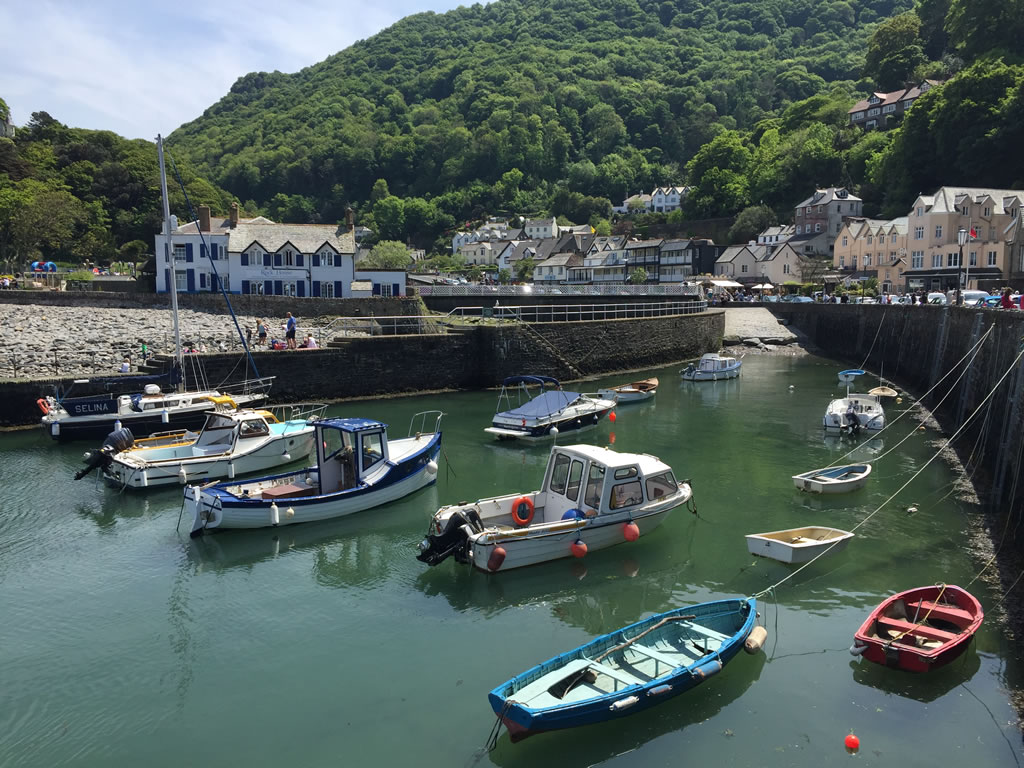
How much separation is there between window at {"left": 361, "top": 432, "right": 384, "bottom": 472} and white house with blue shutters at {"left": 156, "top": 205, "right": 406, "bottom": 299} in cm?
3335

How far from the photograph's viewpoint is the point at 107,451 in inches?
872

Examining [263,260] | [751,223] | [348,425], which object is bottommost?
[348,425]

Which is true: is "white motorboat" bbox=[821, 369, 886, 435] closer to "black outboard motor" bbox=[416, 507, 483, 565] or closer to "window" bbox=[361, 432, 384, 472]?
"window" bbox=[361, 432, 384, 472]

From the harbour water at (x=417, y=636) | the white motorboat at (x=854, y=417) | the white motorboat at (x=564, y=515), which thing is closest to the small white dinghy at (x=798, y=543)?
the harbour water at (x=417, y=636)

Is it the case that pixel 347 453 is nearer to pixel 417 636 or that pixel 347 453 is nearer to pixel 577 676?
pixel 417 636

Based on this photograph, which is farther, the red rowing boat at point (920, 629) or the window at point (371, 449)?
the window at point (371, 449)

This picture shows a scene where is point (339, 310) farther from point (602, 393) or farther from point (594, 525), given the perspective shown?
point (594, 525)

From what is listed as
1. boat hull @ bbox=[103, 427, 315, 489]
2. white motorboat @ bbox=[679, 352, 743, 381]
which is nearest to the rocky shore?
boat hull @ bbox=[103, 427, 315, 489]

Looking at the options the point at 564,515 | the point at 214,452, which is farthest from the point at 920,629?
the point at 214,452

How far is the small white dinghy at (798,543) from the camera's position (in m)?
15.5

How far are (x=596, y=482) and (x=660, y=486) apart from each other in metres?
1.83

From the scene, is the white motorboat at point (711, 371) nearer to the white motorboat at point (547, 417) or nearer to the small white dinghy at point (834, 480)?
the white motorboat at point (547, 417)

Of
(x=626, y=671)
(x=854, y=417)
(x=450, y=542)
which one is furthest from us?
(x=854, y=417)

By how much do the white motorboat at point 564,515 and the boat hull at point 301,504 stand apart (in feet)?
11.9
